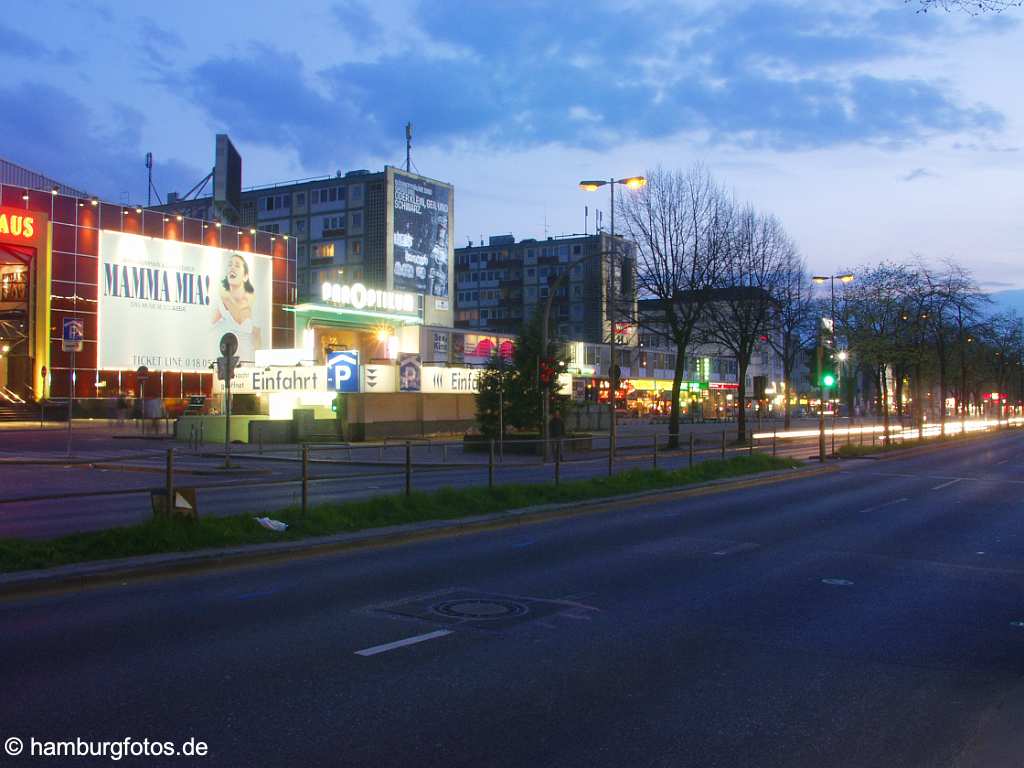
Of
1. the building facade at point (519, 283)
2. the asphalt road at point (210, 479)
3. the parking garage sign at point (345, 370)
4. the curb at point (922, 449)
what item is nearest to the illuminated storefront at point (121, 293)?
the asphalt road at point (210, 479)

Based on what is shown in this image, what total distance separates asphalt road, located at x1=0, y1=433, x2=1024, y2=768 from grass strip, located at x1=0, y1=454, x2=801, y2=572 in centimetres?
96

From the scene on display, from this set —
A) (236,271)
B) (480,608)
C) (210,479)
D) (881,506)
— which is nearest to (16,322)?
(236,271)

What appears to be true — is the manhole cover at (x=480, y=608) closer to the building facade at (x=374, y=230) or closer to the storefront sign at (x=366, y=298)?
the storefront sign at (x=366, y=298)

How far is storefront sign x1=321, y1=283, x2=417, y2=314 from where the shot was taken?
6594 centimetres

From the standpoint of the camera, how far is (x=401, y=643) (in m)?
7.48

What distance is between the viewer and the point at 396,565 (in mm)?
11289

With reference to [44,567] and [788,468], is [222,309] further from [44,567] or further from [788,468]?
[44,567]

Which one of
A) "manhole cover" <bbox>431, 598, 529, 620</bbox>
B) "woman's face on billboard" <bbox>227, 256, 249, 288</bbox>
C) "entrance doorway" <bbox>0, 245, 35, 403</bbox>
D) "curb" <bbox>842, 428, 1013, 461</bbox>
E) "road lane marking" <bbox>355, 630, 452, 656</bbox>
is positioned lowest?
"curb" <bbox>842, 428, 1013, 461</bbox>

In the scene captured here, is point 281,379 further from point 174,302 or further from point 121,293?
point 174,302

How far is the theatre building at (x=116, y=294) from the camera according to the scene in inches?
2238

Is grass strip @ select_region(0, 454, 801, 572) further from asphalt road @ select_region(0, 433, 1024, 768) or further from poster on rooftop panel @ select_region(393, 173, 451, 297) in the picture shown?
poster on rooftop panel @ select_region(393, 173, 451, 297)

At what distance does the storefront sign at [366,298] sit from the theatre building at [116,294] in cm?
897

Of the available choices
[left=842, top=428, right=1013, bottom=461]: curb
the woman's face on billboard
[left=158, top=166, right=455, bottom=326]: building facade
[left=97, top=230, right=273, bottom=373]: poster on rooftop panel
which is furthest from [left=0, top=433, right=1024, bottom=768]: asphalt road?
[left=158, top=166, right=455, bottom=326]: building facade

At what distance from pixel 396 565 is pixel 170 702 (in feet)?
17.9
